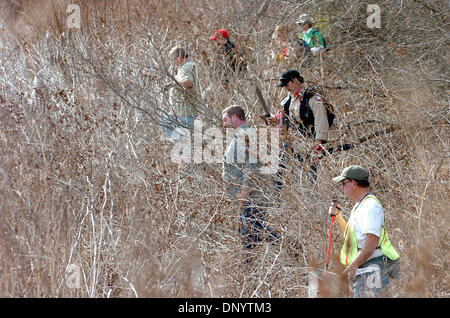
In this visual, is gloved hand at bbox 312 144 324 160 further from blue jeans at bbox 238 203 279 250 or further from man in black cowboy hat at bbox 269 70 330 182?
blue jeans at bbox 238 203 279 250

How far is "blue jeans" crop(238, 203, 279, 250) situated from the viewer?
18.3ft

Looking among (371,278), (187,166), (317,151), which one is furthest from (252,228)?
(371,278)

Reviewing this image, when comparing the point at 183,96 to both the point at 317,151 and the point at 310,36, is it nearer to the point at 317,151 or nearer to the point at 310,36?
the point at 317,151

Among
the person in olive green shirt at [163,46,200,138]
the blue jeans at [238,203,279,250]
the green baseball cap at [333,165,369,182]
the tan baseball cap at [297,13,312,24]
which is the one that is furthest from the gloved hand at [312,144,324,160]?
the tan baseball cap at [297,13,312,24]

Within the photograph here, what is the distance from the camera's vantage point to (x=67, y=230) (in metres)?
5.35

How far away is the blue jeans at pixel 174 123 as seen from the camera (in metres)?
7.04

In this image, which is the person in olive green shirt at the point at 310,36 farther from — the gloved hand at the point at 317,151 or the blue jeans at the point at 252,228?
the blue jeans at the point at 252,228

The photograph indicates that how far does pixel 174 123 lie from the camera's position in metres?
7.09

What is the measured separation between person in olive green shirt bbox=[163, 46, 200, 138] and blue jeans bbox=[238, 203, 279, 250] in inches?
62.7

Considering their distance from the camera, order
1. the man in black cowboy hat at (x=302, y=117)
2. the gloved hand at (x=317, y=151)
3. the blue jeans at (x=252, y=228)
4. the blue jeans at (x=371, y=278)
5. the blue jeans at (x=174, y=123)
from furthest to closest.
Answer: the blue jeans at (x=174, y=123)
the man in black cowboy hat at (x=302, y=117)
the gloved hand at (x=317, y=151)
the blue jeans at (x=252, y=228)
the blue jeans at (x=371, y=278)

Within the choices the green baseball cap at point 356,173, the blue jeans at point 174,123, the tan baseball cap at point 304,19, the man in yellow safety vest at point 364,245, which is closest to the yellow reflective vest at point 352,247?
the man in yellow safety vest at point 364,245

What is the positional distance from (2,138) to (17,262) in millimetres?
2324

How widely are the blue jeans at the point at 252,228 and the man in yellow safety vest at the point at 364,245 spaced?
1.18 meters

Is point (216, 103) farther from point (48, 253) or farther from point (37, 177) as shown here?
point (48, 253)
